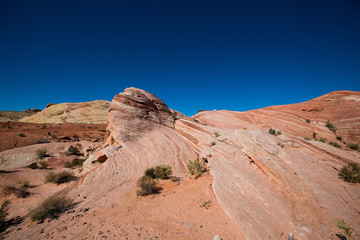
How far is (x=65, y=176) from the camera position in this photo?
412 inches

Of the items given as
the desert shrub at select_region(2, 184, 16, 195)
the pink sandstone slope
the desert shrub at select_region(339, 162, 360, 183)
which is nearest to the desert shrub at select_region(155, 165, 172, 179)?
the pink sandstone slope

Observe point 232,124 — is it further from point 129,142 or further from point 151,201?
point 151,201

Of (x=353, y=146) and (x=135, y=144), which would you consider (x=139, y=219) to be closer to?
(x=135, y=144)

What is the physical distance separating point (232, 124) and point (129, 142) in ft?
37.8

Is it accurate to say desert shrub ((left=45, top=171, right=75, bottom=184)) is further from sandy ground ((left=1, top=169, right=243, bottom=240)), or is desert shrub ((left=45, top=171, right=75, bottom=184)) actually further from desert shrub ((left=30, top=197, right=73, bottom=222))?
desert shrub ((left=30, top=197, right=73, bottom=222))

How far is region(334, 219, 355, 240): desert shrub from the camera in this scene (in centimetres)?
445

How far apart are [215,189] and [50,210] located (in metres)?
7.10

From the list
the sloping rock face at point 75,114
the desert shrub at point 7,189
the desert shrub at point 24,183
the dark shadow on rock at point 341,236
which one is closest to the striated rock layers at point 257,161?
the dark shadow on rock at point 341,236

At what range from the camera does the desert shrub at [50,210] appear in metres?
5.43

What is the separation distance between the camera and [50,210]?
566 cm

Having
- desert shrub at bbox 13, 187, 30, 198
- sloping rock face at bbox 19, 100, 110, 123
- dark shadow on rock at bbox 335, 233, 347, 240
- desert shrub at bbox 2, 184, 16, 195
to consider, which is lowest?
dark shadow on rock at bbox 335, 233, 347, 240

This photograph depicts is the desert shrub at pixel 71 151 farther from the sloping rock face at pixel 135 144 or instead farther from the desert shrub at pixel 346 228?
the desert shrub at pixel 346 228

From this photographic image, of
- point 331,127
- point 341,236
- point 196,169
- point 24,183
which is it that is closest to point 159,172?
point 196,169

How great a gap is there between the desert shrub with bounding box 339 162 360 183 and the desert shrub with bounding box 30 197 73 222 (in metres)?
13.3
